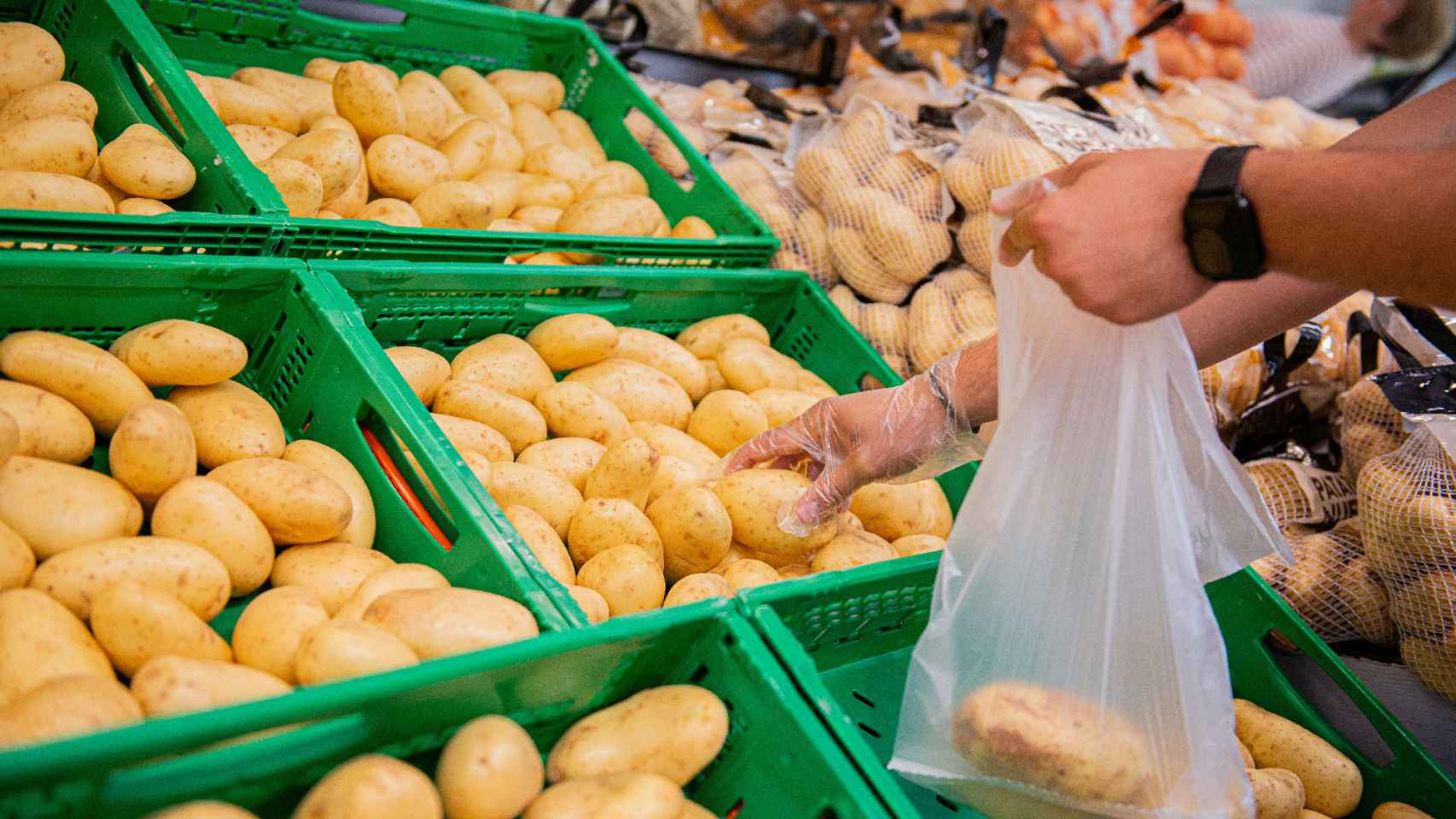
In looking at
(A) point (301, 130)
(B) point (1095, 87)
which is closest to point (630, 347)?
(A) point (301, 130)

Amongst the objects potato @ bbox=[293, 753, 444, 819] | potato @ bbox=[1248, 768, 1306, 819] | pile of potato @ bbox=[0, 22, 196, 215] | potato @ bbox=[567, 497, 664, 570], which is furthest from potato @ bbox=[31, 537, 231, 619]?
potato @ bbox=[1248, 768, 1306, 819]

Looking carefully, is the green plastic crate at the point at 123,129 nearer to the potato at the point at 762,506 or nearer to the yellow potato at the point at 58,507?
the yellow potato at the point at 58,507

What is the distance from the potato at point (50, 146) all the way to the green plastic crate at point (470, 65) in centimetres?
23

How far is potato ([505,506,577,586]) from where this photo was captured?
4.78ft

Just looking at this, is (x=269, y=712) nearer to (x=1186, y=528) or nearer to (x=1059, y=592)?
(x=1059, y=592)

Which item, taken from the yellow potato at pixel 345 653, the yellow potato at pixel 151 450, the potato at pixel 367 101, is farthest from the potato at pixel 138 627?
the potato at pixel 367 101

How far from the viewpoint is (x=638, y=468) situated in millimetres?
1636

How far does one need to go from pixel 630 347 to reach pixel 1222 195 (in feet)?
4.33

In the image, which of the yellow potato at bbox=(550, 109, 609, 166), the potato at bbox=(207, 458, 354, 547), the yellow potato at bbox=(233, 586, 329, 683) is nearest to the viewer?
the yellow potato at bbox=(233, 586, 329, 683)

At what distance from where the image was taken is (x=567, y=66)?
114 inches

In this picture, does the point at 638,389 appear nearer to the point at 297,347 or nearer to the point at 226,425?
the point at 297,347

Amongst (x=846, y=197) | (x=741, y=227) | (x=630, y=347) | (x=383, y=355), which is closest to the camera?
(x=383, y=355)

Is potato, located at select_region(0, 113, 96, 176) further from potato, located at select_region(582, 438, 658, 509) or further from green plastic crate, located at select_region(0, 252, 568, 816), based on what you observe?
potato, located at select_region(582, 438, 658, 509)

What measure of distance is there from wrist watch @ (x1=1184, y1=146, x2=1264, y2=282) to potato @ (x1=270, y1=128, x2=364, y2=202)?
4.98 ft
